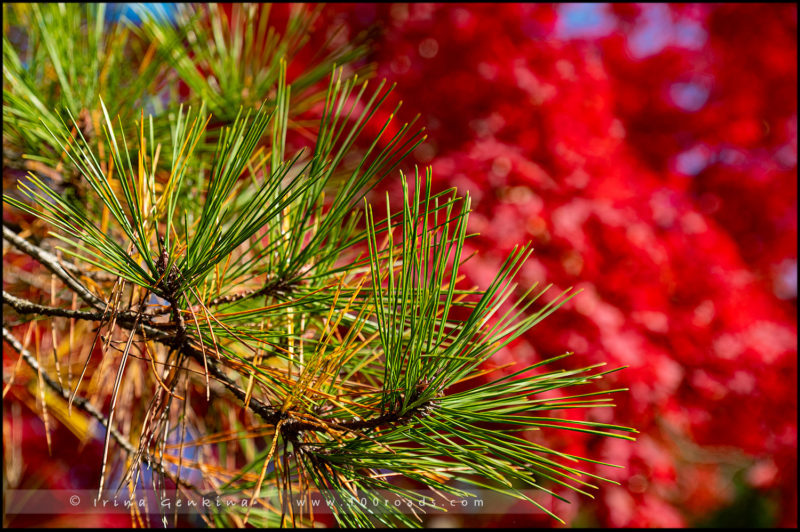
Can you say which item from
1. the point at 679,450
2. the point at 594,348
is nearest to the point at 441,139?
the point at 594,348

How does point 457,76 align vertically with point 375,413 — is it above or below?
above

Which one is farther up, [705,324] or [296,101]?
[296,101]

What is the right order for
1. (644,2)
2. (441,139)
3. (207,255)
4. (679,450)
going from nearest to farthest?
(207,255)
(441,139)
(644,2)
(679,450)

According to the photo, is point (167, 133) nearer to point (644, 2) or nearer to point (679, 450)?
point (644, 2)

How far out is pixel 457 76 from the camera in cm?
130

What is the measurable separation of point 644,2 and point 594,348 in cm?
135

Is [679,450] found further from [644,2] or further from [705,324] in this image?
[644,2]

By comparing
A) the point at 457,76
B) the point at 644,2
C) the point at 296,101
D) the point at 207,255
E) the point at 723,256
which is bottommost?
the point at 207,255

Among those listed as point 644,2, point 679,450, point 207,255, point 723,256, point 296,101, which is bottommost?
point 679,450

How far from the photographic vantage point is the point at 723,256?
1.51m

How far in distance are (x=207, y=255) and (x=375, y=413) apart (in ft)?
0.58

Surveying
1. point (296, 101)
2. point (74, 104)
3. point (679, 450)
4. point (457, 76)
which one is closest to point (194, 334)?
point (74, 104)

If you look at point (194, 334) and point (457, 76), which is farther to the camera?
point (457, 76)

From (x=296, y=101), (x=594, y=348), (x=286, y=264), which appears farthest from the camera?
(x=594, y=348)
